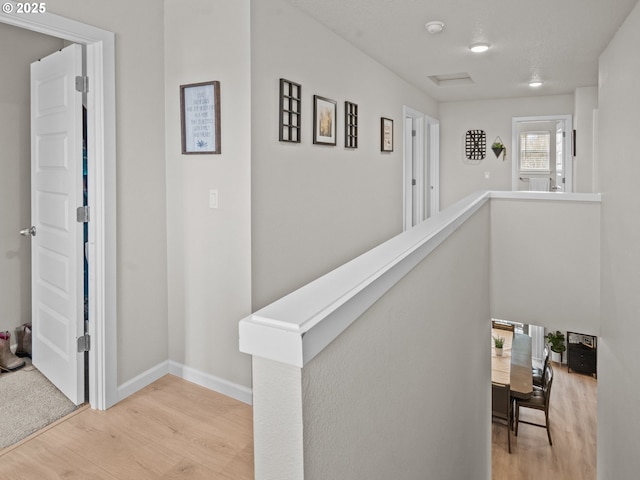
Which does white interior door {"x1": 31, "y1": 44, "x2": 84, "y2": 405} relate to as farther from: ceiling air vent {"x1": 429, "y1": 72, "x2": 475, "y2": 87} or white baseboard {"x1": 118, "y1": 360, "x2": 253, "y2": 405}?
ceiling air vent {"x1": 429, "y1": 72, "x2": 475, "y2": 87}

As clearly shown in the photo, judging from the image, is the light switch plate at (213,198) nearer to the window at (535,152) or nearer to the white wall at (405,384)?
the white wall at (405,384)

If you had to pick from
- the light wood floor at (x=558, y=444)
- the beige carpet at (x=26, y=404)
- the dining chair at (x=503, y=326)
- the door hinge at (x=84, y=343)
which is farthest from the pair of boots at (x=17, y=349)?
the dining chair at (x=503, y=326)

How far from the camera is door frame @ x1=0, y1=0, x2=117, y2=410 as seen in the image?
2.39 m

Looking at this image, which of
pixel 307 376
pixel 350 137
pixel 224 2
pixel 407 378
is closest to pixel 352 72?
pixel 350 137

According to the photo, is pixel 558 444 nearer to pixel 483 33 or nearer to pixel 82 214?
pixel 483 33

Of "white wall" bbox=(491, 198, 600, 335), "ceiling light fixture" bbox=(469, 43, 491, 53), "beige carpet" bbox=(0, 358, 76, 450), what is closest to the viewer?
"beige carpet" bbox=(0, 358, 76, 450)

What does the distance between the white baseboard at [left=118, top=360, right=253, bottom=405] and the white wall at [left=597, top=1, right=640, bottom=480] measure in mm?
2401

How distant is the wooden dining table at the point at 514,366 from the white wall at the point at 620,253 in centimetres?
252

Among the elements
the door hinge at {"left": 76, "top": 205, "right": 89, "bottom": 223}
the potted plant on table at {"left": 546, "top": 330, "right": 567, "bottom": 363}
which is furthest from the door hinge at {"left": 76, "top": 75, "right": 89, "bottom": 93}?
the potted plant on table at {"left": 546, "top": 330, "right": 567, "bottom": 363}

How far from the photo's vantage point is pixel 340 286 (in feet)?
3.60

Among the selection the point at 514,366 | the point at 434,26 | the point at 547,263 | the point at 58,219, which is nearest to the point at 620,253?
the point at 547,263

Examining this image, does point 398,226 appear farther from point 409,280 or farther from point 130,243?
point 409,280

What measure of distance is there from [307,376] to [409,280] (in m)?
0.74

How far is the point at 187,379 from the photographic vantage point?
2.88 m
